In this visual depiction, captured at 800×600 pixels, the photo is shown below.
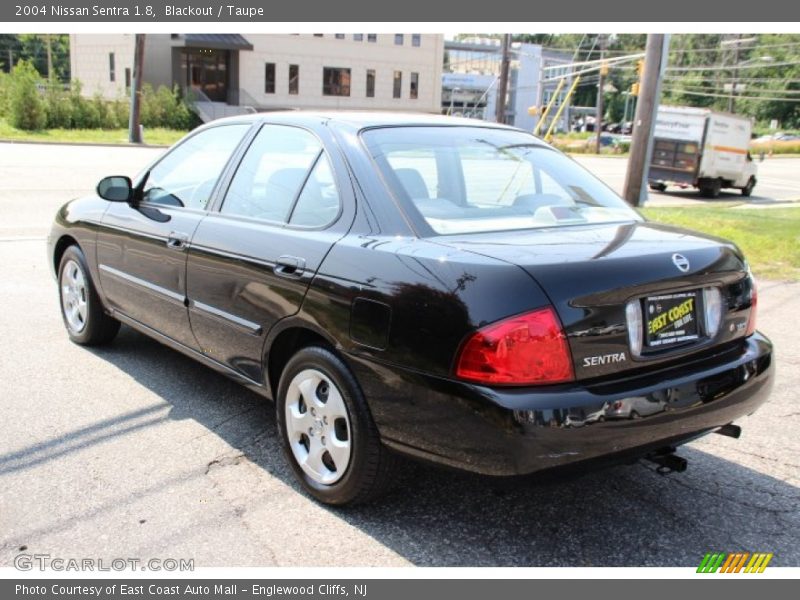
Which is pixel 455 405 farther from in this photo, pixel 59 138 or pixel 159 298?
pixel 59 138

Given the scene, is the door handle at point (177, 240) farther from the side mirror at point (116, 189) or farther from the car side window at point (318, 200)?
the car side window at point (318, 200)

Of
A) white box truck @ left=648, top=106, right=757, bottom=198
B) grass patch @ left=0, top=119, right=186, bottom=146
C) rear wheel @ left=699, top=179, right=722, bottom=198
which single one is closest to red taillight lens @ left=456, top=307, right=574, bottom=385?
→ white box truck @ left=648, top=106, right=757, bottom=198

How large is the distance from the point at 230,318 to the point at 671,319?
208 centimetres

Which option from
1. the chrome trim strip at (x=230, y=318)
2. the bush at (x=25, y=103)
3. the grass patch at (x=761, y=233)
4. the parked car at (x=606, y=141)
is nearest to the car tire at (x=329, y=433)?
the chrome trim strip at (x=230, y=318)

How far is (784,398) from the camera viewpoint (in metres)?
4.87

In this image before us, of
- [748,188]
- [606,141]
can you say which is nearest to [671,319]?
[748,188]

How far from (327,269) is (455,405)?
86 cm

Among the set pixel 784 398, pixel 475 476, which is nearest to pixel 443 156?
pixel 475 476

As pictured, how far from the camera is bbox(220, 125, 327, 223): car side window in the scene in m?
3.74

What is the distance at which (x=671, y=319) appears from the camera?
302 cm

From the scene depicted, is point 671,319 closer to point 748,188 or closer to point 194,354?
point 194,354

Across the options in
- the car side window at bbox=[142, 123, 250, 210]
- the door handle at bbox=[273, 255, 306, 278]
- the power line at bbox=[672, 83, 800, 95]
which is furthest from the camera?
the power line at bbox=[672, 83, 800, 95]

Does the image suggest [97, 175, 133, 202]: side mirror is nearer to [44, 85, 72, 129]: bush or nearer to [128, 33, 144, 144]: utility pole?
[128, 33, 144, 144]: utility pole

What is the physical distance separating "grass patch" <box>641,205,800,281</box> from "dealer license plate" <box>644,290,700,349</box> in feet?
14.5
